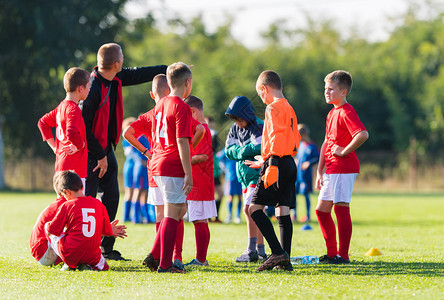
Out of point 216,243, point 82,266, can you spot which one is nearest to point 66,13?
point 216,243

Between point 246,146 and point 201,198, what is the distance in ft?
2.42

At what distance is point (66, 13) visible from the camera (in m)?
27.8

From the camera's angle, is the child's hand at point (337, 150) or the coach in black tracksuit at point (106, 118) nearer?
the child's hand at point (337, 150)

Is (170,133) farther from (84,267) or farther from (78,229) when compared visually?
(84,267)

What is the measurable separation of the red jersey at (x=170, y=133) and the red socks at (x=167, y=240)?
0.47 meters

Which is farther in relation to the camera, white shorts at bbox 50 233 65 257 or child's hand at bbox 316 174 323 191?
child's hand at bbox 316 174 323 191

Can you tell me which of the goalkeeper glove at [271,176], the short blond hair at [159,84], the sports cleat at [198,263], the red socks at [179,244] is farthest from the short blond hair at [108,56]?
the sports cleat at [198,263]

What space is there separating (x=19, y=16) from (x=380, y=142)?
23673mm

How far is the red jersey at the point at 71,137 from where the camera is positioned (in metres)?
6.65

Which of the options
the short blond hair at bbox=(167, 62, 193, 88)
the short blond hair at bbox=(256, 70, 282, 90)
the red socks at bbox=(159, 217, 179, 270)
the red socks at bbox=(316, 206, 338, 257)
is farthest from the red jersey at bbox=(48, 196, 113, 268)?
the red socks at bbox=(316, 206, 338, 257)

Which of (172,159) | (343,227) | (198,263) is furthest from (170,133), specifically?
(343,227)

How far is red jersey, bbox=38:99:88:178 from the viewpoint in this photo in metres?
6.65

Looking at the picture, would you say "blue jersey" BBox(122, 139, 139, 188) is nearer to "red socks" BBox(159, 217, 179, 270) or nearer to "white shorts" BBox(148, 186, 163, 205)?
"white shorts" BBox(148, 186, 163, 205)

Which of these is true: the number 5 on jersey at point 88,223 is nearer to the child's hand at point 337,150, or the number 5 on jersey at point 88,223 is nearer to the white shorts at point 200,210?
the white shorts at point 200,210
